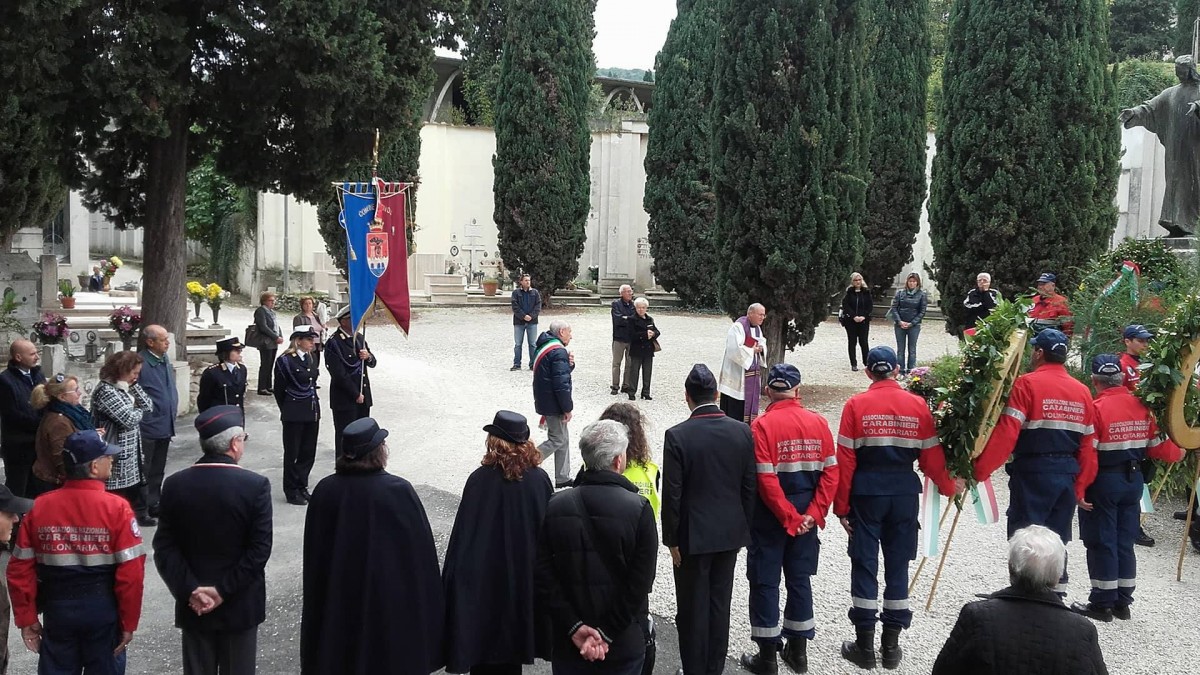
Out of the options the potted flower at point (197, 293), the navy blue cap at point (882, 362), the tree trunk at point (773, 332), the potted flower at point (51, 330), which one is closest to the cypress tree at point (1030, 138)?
the tree trunk at point (773, 332)

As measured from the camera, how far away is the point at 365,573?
4.26m

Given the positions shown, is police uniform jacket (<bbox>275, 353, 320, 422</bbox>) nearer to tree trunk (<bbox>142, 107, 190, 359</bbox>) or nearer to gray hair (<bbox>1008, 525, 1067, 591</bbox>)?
tree trunk (<bbox>142, 107, 190, 359</bbox>)

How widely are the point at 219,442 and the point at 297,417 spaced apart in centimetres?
469

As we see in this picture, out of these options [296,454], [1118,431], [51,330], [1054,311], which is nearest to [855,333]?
[1054,311]

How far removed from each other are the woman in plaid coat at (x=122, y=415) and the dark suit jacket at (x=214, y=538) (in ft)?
10.4

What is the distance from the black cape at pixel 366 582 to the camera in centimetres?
427

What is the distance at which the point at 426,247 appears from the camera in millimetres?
31547

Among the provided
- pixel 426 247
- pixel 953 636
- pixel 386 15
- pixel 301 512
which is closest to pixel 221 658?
pixel 953 636

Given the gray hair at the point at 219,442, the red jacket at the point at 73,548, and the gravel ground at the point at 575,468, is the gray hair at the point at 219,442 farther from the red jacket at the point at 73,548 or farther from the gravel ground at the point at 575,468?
the gravel ground at the point at 575,468

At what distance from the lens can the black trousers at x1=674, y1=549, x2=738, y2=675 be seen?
5.29 m

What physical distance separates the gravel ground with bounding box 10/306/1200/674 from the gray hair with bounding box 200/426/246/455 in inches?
71.6

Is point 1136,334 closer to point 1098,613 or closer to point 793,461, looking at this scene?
point 1098,613

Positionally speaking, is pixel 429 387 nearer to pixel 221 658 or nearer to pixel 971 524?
pixel 971 524

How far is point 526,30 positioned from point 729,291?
13645 millimetres
